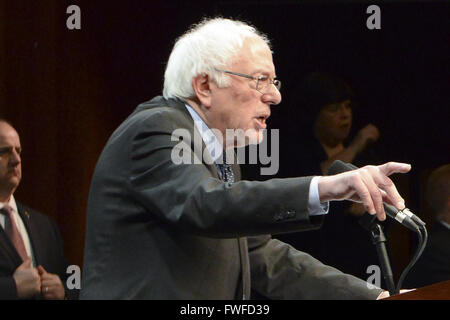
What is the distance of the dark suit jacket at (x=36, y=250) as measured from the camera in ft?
8.80

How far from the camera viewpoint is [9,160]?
9.25ft

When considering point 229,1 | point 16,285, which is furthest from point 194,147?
point 229,1

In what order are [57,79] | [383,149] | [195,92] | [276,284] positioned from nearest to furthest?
1. [195,92]
2. [276,284]
3. [57,79]
4. [383,149]

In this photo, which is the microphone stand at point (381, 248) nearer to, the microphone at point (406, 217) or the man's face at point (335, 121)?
the microphone at point (406, 217)

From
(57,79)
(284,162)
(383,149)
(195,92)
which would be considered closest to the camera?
(195,92)

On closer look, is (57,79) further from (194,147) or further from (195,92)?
(194,147)

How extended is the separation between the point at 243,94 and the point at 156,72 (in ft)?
5.12

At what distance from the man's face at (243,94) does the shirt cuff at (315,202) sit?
0.44 meters

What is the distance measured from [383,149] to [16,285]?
1789 mm

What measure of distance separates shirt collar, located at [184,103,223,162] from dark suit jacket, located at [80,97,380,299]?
1.6 inches

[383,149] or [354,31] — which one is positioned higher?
[354,31]

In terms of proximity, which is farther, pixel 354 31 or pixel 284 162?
pixel 354 31
